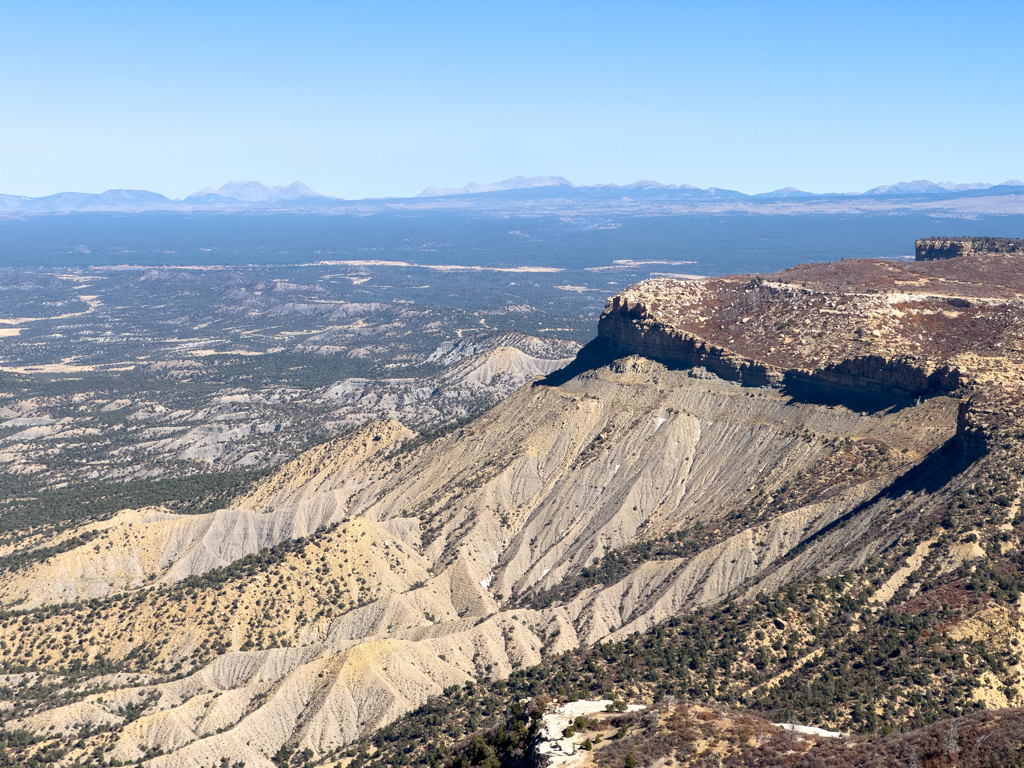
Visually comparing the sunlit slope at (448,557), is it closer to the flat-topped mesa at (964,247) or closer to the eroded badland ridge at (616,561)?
the eroded badland ridge at (616,561)

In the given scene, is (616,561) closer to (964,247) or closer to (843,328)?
(843,328)

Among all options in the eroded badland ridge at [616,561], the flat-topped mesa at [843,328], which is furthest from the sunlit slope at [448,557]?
the flat-topped mesa at [843,328]

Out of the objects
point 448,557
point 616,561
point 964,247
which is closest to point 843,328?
point 616,561

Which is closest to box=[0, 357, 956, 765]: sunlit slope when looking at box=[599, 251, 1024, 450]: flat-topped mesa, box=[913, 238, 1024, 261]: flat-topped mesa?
box=[599, 251, 1024, 450]: flat-topped mesa

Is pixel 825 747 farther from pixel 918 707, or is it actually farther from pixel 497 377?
pixel 497 377

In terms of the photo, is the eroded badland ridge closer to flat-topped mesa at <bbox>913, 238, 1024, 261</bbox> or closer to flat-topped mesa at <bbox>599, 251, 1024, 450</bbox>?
flat-topped mesa at <bbox>599, 251, 1024, 450</bbox>

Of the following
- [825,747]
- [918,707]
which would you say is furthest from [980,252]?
[825,747]
